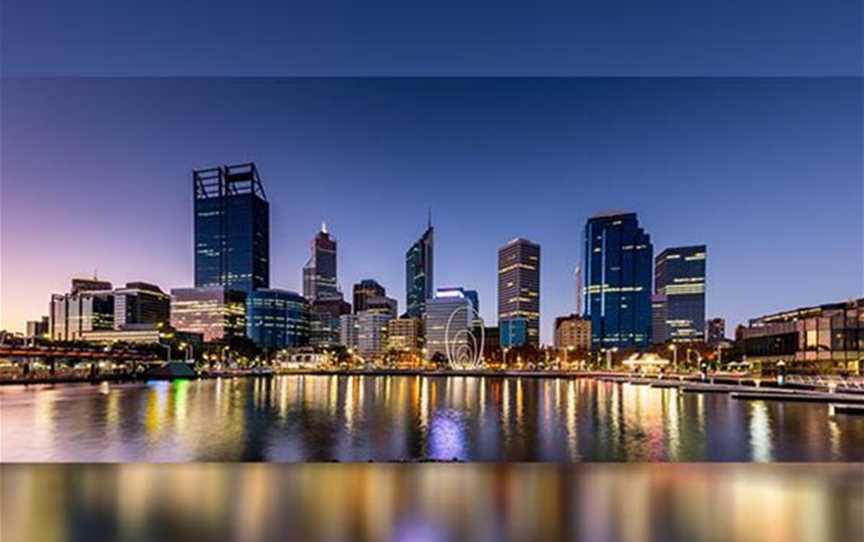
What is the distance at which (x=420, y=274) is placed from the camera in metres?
114

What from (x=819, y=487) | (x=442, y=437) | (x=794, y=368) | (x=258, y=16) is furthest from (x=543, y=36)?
(x=794, y=368)

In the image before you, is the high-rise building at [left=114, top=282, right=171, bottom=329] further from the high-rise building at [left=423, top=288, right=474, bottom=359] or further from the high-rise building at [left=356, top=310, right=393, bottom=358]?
the high-rise building at [left=356, top=310, right=393, bottom=358]

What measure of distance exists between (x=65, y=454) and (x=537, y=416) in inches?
409

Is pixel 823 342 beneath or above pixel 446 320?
above

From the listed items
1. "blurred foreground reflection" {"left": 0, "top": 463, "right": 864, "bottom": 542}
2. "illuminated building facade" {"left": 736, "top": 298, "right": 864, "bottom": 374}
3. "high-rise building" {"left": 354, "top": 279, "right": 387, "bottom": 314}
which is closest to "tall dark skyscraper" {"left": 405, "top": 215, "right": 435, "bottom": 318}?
"high-rise building" {"left": 354, "top": 279, "right": 387, "bottom": 314}

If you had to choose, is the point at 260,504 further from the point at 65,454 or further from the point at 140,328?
the point at 140,328

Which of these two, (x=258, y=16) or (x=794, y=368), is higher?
(x=258, y=16)

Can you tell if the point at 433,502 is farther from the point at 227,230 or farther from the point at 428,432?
the point at 227,230

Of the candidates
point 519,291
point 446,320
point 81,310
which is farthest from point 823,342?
point 81,310

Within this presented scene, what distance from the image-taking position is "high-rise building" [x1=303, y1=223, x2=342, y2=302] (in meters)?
124

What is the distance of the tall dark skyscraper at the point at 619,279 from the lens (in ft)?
236

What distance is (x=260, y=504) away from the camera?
5.51 metres

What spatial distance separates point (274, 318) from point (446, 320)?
2289 cm

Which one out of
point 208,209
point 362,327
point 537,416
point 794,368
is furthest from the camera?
Answer: point 362,327
